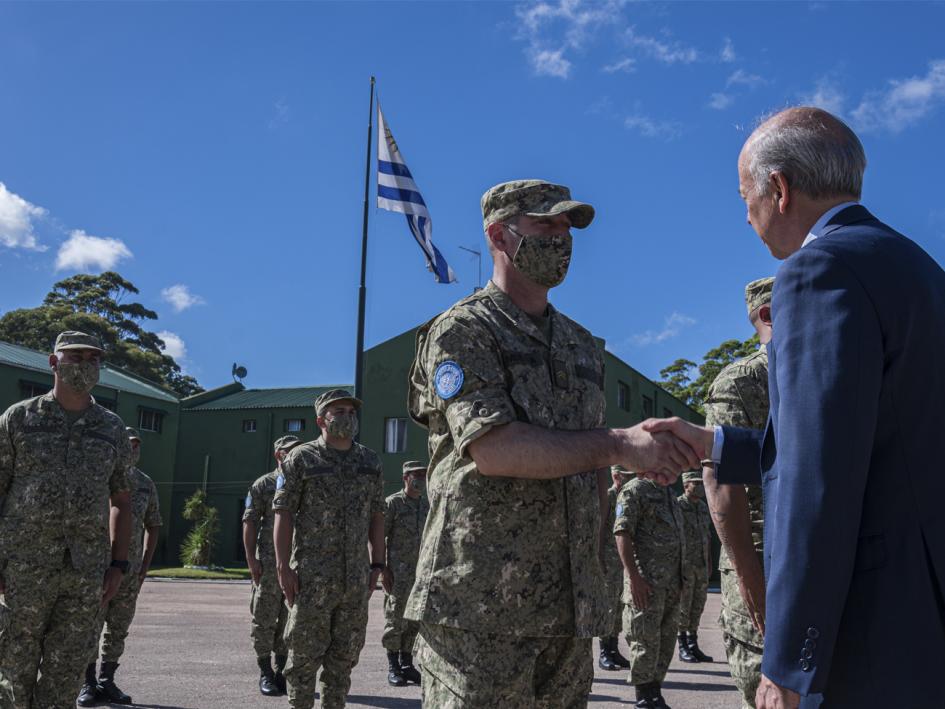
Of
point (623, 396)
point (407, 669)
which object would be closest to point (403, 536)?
point (407, 669)

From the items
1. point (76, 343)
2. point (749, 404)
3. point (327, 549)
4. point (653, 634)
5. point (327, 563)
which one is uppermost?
point (76, 343)

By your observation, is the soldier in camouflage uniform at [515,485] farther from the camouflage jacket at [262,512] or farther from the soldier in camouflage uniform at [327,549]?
the camouflage jacket at [262,512]

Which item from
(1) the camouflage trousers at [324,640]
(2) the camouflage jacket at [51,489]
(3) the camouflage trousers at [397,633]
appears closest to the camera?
(2) the camouflage jacket at [51,489]

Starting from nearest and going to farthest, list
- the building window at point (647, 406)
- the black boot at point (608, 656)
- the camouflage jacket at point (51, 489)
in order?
the camouflage jacket at point (51, 489)
the black boot at point (608, 656)
the building window at point (647, 406)

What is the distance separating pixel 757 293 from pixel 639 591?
4470mm

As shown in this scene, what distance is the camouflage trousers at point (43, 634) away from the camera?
5.67 metres

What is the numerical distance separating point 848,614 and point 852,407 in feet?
1.55

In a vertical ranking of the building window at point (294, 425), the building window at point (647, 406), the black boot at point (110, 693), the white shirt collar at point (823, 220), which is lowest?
the black boot at point (110, 693)

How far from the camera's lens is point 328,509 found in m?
7.30

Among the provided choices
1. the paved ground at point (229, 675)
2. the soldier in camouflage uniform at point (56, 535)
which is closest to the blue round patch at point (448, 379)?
the soldier in camouflage uniform at point (56, 535)

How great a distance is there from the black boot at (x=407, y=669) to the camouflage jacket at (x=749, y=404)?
6.05m

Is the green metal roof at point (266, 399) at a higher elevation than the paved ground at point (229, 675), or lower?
higher

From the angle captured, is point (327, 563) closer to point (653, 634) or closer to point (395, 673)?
point (395, 673)

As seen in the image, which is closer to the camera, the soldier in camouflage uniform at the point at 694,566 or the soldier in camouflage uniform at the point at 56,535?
the soldier in camouflage uniform at the point at 56,535
